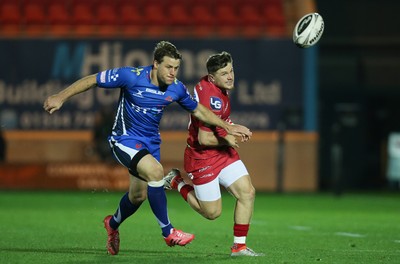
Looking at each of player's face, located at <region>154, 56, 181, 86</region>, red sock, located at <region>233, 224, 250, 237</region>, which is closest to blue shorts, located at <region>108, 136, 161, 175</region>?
player's face, located at <region>154, 56, 181, 86</region>

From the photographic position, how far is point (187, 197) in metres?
9.93

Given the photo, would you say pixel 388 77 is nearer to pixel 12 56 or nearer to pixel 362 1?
pixel 362 1

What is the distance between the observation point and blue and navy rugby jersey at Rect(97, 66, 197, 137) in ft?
30.9

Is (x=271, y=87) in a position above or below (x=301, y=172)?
above

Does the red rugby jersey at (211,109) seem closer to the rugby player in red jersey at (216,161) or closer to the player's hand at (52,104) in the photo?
the rugby player in red jersey at (216,161)

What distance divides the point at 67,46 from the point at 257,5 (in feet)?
15.7

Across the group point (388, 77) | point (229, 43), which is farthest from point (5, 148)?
point (388, 77)

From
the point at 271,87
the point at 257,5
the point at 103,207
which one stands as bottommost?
the point at 103,207

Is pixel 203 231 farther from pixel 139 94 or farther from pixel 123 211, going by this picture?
pixel 139 94

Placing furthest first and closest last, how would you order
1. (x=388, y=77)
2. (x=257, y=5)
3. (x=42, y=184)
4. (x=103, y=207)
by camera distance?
(x=388, y=77) < (x=257, y=5) < (x=42, y=184) < (x=103, y=207)

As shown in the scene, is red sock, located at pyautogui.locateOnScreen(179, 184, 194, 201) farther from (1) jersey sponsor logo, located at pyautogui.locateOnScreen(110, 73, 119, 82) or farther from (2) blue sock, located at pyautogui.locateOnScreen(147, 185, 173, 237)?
(1) jersey sponsor logo, located at pyautogui.locateOnScreen(110, 73, 119, 82)

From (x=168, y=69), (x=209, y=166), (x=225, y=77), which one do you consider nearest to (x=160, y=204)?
(x=209, y=166)

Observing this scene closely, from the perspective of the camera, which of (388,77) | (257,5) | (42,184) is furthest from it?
(388,77)

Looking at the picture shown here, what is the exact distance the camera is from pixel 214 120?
9.33 meters
